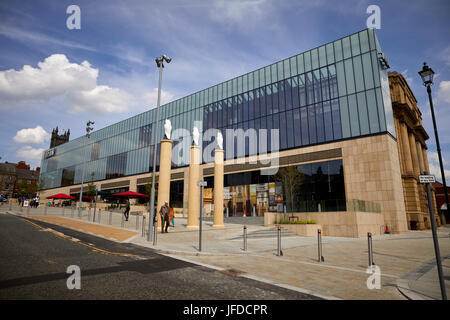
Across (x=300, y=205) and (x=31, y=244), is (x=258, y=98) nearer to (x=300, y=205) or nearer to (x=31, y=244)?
(x=300, y=205)

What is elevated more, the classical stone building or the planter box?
the classical stone building

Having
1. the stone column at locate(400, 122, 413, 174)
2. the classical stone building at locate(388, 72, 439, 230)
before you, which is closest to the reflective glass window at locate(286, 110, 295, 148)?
the classical stone building at locate(388, 72, 439, 230)

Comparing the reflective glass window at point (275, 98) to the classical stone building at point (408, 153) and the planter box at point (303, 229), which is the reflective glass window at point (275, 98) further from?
the planter box at point (303, 229)

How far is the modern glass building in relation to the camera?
28.8 meters

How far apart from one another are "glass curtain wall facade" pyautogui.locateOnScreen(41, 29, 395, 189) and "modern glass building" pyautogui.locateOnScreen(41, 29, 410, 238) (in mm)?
109

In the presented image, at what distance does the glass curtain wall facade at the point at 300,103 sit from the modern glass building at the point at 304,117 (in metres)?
0.11

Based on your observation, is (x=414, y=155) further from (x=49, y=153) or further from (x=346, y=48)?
(x=49, y=153)

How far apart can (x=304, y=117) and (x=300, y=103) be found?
6.98ft

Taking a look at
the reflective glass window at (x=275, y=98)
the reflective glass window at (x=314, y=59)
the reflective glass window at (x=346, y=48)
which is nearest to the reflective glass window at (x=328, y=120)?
the reflective glass window at (x=314, y=59)

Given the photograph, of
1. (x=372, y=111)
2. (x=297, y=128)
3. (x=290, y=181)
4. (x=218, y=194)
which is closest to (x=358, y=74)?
(x=372, y=111)

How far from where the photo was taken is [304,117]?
111 feet

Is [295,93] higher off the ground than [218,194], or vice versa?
[295,93]

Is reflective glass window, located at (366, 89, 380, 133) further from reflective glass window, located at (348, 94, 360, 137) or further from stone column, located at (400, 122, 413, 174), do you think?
stone column, located at (400, 122, 413, 174)
